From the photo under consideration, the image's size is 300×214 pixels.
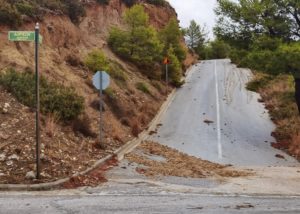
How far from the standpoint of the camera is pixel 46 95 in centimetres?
1825

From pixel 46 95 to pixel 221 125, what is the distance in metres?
14.0

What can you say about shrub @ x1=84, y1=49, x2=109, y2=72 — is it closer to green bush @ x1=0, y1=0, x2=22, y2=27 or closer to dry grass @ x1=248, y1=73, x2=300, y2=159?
green bush @ x1=0, y1=0, x2=22, y2=27

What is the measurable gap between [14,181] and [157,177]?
13.2 feet

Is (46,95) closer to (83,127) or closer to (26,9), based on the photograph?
(83,127)

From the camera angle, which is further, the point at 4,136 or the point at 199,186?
the point at 4,136

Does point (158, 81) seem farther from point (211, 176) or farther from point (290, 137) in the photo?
point (211, 176)

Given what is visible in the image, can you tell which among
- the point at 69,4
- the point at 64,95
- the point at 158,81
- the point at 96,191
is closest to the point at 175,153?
the point at 64,95

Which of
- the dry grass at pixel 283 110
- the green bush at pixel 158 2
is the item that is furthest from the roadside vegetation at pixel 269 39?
the green bush at pixel 158 2

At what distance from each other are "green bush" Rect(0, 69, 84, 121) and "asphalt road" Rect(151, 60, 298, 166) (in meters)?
5.96

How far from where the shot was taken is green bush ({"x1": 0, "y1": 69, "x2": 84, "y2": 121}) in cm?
1744

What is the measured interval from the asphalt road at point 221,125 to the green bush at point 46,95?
5.96m

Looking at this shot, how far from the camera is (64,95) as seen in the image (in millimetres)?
18656

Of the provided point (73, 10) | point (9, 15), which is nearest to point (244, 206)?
point (9, 15)

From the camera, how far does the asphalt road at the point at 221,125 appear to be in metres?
22.7
